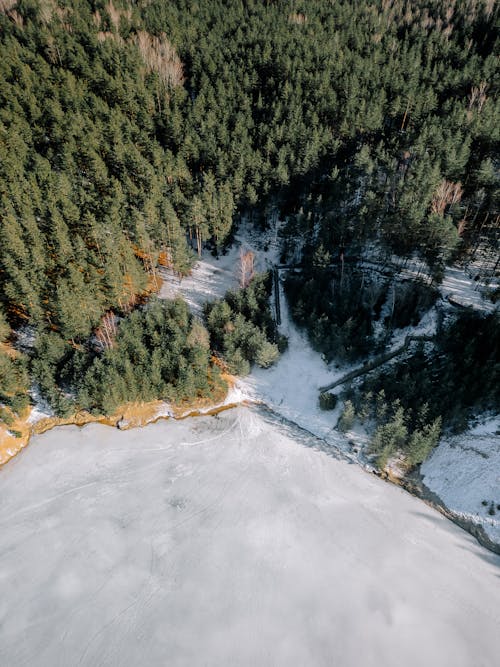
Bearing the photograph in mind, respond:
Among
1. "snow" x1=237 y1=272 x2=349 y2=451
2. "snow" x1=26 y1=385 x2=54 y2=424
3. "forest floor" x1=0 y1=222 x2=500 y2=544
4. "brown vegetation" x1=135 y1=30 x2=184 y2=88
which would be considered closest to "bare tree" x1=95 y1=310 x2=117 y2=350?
"forest floor" x1=0 y1=222 x2=500 y2=544

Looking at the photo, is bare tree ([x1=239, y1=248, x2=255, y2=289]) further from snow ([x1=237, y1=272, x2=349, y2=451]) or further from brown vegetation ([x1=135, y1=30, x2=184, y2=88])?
brown vegetation ([x1=135, y1=30, x2=184, y2=88])

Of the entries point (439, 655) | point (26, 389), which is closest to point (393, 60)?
point (26, 389)

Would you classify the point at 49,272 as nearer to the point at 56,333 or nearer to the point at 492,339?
the point at 56,333

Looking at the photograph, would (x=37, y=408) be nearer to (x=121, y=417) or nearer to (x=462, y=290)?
(x=121, y=417)

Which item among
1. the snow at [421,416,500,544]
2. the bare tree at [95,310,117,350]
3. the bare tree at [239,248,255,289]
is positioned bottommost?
the snow at [421,416,500,544]

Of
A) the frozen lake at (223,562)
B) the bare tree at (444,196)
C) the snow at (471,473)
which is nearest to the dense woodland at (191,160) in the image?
the bare tree at (444,196)

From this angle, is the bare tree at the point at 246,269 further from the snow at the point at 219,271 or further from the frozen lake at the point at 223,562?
the frozen lake at the point at 223,562
